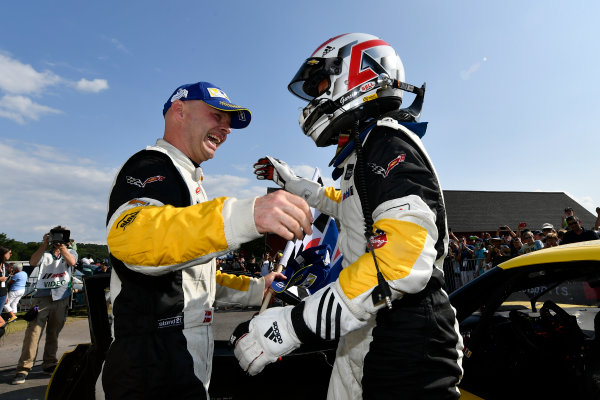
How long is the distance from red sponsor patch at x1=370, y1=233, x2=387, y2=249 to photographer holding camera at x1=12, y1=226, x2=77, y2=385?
6.02 m

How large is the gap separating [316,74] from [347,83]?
0.84 feet

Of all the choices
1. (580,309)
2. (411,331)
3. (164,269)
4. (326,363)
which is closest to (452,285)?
(580,309)

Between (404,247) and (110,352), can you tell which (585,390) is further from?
(110,352)

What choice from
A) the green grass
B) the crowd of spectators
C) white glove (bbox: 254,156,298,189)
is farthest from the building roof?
white glove (bbox: 254,156,298,189)

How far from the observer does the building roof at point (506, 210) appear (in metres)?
38.3

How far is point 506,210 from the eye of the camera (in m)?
41.1

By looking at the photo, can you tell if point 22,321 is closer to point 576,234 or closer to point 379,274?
point 379,274

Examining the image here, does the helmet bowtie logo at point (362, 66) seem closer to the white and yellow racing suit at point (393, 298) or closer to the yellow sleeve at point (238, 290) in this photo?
the white and yellow racing suit at point (393, 298)

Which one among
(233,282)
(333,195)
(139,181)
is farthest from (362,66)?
(233,282)

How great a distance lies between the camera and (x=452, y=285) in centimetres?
1204

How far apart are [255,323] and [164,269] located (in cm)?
46

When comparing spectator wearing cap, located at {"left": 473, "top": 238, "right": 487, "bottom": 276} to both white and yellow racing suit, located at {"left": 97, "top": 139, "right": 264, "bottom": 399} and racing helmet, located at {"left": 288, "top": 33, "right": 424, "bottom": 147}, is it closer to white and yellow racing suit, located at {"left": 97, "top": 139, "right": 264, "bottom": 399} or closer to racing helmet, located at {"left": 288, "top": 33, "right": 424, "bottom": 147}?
racing helmet, located at {"left": 288, "top": 33, "right": 424, "bottom": 147}

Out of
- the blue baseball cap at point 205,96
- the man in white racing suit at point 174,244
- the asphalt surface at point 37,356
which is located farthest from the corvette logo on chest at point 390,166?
the asphalt surface at point 37,356

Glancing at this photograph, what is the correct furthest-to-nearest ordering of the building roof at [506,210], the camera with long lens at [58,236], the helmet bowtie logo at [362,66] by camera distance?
1. the building roof at [506,210]
2. the camera with long lens at [58,236]
3. the helmet bowtie logo at [362,66]
